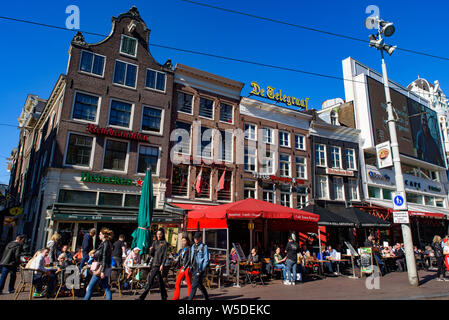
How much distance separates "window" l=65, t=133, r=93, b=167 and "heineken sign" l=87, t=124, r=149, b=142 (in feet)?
2.30

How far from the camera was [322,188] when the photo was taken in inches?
993

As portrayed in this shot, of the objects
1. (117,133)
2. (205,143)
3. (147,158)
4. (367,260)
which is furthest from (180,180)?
(367,260)

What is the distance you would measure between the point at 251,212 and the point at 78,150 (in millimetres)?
11242

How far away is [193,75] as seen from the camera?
69.4ft

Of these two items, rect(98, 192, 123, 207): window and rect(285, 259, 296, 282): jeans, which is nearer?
rect(285, 259, 296, 282): jeans

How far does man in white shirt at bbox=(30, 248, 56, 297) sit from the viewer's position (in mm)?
7734

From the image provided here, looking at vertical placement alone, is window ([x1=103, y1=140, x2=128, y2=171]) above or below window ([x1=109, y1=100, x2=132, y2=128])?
below

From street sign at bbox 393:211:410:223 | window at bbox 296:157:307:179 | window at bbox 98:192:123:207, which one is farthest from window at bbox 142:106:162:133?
street sign at bbox 393:211:410:223

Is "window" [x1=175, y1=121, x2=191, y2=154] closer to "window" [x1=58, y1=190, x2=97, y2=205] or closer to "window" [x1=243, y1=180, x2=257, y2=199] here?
"window" [x1=243, y1=180, x2=257, y2=199]

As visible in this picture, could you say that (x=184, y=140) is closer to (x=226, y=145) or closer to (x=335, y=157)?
(x=226, y=145)

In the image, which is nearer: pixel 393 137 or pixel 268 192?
pixel 393 137
